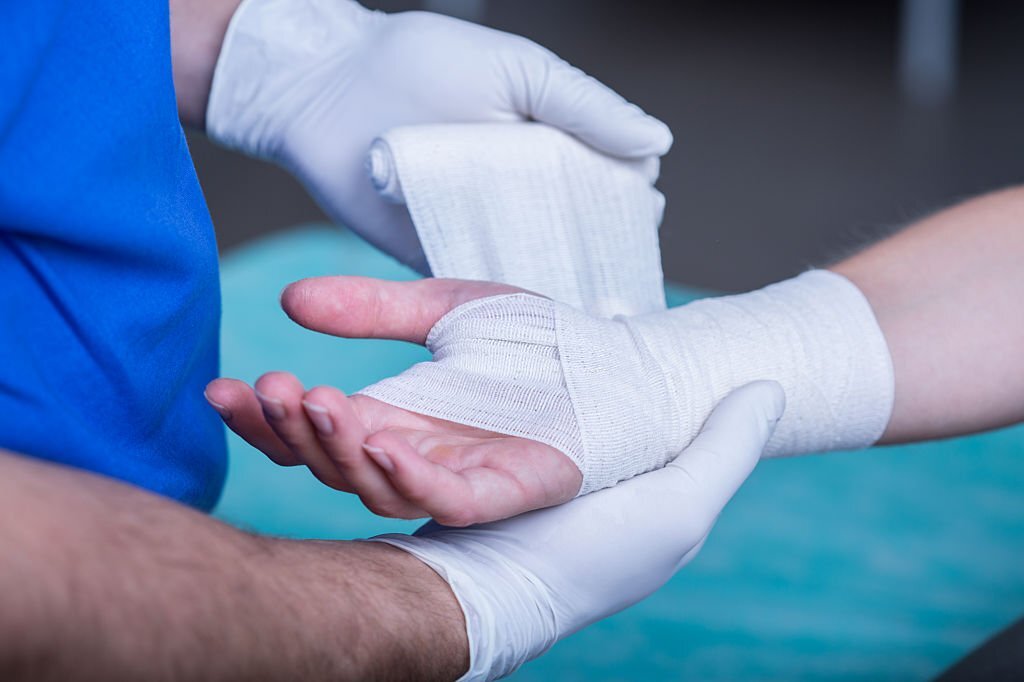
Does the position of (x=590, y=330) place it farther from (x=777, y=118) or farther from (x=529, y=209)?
(x=777, y=118)

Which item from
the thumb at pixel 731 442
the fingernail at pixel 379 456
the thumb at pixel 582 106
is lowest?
the thumb at pixel 731 442

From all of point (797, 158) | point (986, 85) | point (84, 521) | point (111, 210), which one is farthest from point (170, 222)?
point (986, 85)

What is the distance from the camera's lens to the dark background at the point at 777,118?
9.56 ft

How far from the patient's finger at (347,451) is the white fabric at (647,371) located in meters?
0.08

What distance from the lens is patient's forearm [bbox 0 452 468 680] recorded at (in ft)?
1.52

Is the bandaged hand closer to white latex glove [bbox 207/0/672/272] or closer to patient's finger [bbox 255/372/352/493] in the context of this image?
patient's finger [bbox 255/372/352/493]

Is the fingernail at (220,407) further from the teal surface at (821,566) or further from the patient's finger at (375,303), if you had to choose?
the teal surface at (821,566)

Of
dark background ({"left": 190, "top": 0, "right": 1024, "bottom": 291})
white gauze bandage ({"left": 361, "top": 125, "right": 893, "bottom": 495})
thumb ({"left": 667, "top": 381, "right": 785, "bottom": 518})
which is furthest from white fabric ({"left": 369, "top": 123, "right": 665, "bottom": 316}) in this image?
dark background ({"left": 190, "top": 0, "right": 1024, "bottom": 291})

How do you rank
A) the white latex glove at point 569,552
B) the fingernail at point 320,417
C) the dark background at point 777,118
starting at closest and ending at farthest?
the fingernail at point 320,417 < the white latex glove at point 569,552 < the dark background at point 777,118

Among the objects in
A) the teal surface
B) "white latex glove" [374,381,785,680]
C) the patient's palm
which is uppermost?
the patient's palm

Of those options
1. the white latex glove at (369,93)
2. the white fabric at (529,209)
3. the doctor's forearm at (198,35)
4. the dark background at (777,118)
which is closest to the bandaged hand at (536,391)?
the white fabric at (529,209)

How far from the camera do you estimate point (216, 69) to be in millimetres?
1100

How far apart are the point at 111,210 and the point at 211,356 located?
0.93ft

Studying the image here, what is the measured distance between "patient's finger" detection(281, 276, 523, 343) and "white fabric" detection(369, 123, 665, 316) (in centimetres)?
13
